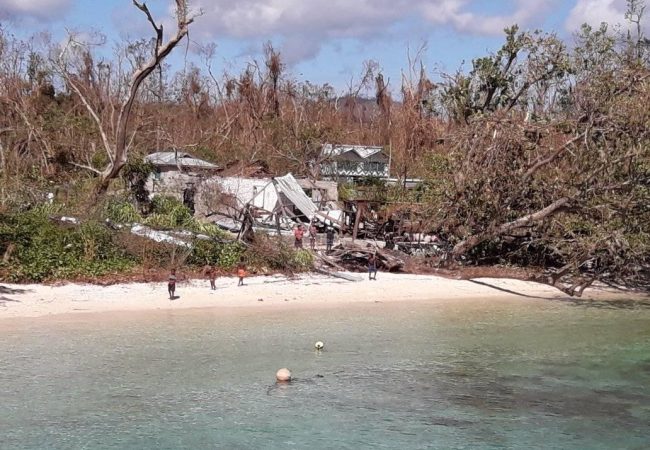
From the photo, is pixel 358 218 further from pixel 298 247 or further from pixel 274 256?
pixel 274 256

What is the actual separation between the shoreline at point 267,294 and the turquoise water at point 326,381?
75 cm

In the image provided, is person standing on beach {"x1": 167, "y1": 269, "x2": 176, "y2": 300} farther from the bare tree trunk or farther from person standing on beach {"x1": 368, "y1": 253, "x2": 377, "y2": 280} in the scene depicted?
the bare tree trunk

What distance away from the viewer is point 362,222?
2966cm

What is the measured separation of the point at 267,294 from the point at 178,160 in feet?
42.8

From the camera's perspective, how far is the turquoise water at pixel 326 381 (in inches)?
449

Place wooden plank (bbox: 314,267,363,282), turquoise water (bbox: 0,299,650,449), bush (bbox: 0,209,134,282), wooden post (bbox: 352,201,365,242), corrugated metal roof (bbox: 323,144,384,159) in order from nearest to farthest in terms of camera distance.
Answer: turquoise water (bbox: 0,299,650,449)
bush (bbox: 0,209,134,282)
wooden plank (bbox: 314,267,363,282)
wooden post (bbox: 352,201,365,242)
corrugated metal roof (bbox: 323,144,384,159)

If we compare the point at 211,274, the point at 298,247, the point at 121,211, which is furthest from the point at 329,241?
the point at 121,211

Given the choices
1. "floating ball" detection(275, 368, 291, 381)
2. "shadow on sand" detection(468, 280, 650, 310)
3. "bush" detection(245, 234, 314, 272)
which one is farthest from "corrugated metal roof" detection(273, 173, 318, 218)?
"floating ball" detection(275, 368, 291, 381)

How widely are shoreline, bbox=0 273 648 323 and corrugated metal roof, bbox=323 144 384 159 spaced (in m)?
19.8

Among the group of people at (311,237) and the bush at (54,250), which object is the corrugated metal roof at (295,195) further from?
the bush at (54,250)

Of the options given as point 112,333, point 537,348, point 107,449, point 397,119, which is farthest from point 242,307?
point 397,119

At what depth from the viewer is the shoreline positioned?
19188 millimetres

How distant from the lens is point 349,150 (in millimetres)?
47438

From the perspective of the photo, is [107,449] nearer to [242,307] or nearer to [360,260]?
[242,307]
